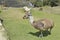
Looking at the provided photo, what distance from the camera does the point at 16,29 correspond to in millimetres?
10461

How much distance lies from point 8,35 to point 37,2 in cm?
1215

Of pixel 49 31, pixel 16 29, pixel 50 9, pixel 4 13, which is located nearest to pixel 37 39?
pixel 49 31

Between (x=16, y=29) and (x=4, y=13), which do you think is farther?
(x=4, y=13)

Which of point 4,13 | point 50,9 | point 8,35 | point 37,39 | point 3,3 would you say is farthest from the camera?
point 3,3

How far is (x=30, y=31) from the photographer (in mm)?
9938

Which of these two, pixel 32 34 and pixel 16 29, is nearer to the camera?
pixel 32 34

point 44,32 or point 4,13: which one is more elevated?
point 44,32

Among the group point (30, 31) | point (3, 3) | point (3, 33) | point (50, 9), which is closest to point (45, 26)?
point (30, 31)

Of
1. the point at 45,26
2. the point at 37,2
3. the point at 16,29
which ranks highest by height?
the point at 45,26

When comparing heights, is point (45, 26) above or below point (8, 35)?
above

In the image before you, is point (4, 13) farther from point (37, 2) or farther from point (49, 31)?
point (49, 31)

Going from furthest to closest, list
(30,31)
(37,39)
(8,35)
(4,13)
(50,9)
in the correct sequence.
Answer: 1. (50,9)
2. (4,13)
3. (30,31)
4. (8,35)
5. (37,39)

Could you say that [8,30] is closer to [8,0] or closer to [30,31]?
[30,31]

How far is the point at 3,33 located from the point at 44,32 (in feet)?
6.06
